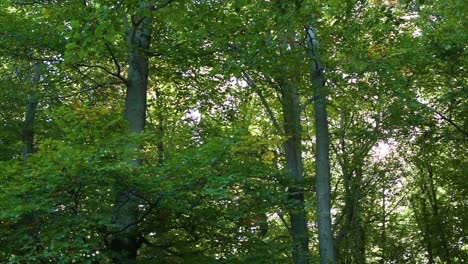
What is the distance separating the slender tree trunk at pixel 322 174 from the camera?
9.20 metres

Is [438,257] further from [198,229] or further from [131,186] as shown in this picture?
[131,186]

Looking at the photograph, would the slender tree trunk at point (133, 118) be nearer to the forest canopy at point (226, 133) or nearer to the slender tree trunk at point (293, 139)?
the forest canopy at point (226, 133)

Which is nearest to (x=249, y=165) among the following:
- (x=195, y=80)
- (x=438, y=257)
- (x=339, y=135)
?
(x=195, y=80)

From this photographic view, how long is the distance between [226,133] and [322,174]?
126 inches

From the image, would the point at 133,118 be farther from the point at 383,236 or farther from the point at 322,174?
the point at 383,236

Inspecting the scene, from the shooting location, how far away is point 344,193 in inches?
549

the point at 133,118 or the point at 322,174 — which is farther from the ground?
the point at 133,118

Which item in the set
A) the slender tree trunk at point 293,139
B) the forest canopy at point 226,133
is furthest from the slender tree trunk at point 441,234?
the slender tree trunk at point 293,139

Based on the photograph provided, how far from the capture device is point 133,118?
28.2ft

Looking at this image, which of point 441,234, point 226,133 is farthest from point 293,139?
point 441,234

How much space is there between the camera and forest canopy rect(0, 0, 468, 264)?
18.4ft

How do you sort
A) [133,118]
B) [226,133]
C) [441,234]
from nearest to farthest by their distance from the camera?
1. [226,133]
2. [133,118]
3. [441,234]

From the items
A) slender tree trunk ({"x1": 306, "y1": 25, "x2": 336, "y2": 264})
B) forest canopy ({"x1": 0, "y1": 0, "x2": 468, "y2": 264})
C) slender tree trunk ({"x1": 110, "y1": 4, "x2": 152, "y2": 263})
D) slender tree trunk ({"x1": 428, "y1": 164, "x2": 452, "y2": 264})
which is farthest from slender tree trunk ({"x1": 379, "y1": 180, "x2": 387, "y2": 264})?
slender tree trunk ({"x1": 110, "y1": 4, "x2": 152, "y2": 263})

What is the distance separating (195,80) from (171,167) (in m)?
4.79
